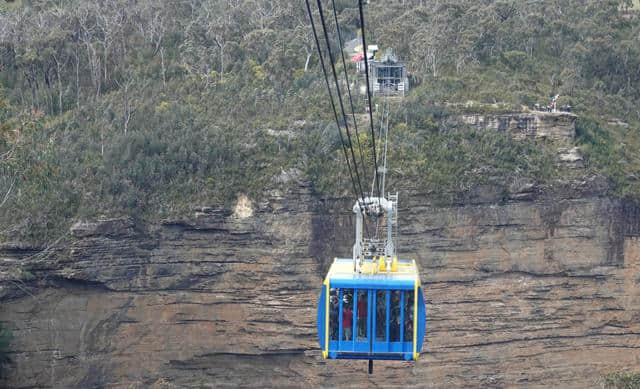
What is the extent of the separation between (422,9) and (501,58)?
4.59 metres

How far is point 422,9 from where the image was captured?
53500 mm

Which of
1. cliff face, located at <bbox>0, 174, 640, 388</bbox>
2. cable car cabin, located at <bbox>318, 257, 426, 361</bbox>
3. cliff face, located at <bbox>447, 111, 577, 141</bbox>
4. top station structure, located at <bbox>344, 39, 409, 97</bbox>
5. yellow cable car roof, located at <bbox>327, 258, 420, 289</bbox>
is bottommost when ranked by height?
cliff face, located at <bbox>0, 174, 640, 388</bbox>

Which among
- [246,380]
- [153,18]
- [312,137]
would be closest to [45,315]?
[246,380]

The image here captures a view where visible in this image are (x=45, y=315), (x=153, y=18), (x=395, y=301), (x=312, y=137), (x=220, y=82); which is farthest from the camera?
(x=153, y=18)

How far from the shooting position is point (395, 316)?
25906 millimetres

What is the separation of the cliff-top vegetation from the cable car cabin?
16.3 metres

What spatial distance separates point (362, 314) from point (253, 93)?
23442 millimetres

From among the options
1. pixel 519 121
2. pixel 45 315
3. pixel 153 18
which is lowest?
pixel 45 315

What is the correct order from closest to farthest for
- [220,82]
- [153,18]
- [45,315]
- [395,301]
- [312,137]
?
1. [395,301]
2. [45,315]
3. [312,137]
4. [220,82]
5. [153,18]

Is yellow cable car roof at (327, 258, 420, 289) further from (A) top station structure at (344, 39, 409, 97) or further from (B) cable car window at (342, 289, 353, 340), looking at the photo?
(A) top station structure at (344, 39, 409, 97)

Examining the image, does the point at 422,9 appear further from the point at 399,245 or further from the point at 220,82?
the point at 399,245

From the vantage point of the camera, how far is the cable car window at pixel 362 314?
25828mm

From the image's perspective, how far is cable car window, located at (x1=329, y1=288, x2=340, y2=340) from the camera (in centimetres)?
2602

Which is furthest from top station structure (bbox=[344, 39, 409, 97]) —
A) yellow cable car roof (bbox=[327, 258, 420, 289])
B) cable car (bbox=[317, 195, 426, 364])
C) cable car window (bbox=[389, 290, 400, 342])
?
cable car window (bbox=[389, 290, 400, 342])
